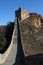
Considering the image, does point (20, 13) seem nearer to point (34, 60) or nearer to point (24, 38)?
point (24, 38)

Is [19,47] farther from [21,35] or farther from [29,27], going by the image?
[29,27]

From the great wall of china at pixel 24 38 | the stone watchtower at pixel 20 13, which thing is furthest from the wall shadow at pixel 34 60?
the stone watchtower at pixel 20 13

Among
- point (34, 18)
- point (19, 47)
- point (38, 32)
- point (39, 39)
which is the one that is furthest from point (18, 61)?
point (34, 18)

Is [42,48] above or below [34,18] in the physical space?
below

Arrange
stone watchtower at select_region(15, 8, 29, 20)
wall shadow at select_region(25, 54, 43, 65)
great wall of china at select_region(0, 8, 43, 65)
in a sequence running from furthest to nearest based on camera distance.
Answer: stone watchtower at select_region(15, 8, 29, 20), great wall of china at select_region(0, 8, 43, 65), wall shadow at select_region(25, 54, 43, 65)

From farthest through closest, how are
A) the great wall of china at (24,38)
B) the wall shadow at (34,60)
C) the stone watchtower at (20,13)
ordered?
the stone watchtower at (20,13) → the great wall of china at (24,38) → the wall shadow at (34,60)

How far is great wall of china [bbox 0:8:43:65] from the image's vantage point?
109 ft

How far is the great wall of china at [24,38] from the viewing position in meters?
33.2

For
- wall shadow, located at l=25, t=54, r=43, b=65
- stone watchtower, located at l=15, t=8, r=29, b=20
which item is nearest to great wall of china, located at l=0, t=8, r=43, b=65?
stone watchtower, located at l=15, t=8, r=29, b=20

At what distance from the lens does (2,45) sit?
1551 inches

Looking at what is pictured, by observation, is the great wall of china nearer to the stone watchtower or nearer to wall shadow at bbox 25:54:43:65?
the stone watchtower

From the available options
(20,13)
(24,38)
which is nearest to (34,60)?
(24,38)

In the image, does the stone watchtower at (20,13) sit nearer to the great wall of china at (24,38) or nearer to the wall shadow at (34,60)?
the great wall of china at (24,38)

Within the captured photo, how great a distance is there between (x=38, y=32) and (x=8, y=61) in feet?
45.4
